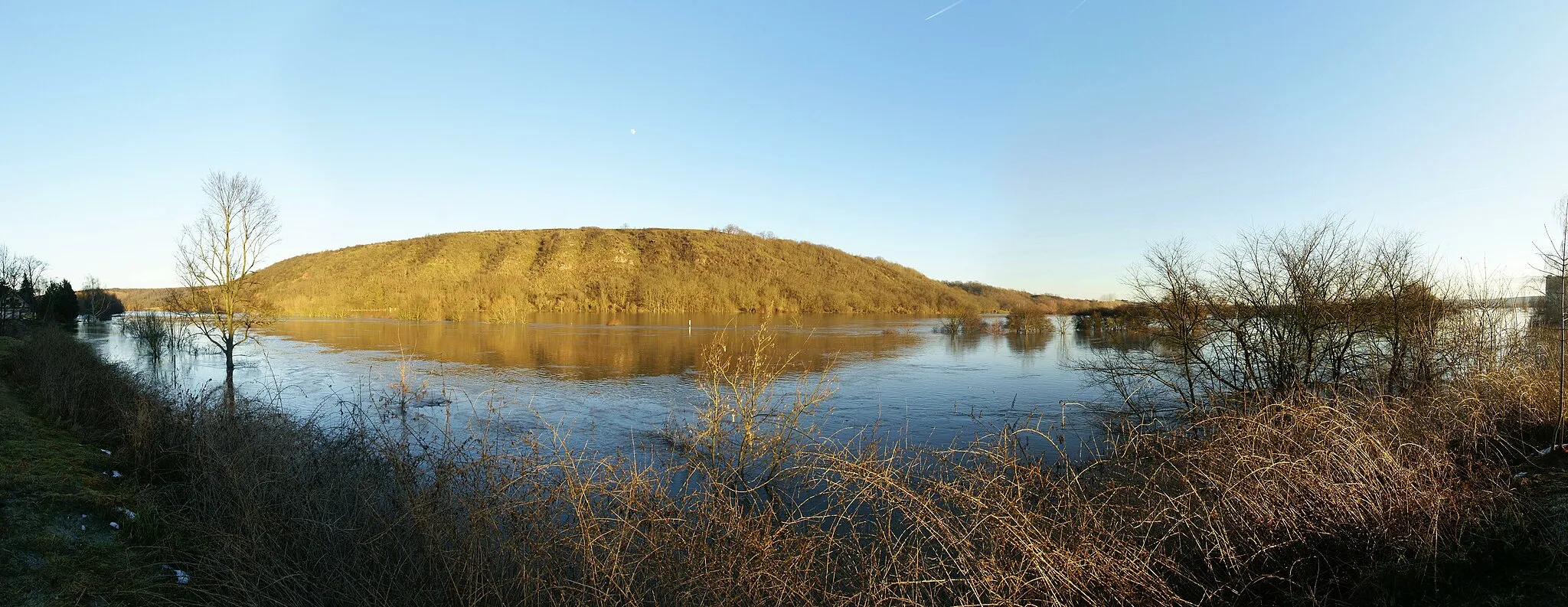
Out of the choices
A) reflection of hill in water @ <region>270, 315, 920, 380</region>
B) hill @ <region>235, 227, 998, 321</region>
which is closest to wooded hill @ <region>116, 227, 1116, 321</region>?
hill @ <region>235, 227, 998, 321</region>

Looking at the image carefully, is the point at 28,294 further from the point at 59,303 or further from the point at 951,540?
the point at 951,540

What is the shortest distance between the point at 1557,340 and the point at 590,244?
137 meters

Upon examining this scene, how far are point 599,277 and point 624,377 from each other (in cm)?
10096

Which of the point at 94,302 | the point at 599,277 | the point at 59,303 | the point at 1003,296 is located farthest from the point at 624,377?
the point at 1003,296

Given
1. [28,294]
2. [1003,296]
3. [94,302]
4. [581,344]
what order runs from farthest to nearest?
[1003,296], [94,302], [28,294], [581,344]

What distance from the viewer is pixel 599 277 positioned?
11881 cm

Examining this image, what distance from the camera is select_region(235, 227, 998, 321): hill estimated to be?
99375mm

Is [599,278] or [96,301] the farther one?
[599,278]

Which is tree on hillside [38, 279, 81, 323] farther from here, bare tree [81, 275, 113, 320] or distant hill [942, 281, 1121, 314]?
distant hill [942, 281, 1121, 314]

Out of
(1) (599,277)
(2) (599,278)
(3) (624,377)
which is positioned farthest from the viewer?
(1) (599,277)

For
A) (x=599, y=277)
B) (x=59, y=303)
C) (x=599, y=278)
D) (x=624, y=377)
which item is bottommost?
(x=624, y=377)

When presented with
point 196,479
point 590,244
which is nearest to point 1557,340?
point 196,479

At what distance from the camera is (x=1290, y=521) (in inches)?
187

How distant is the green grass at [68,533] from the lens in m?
5.05
